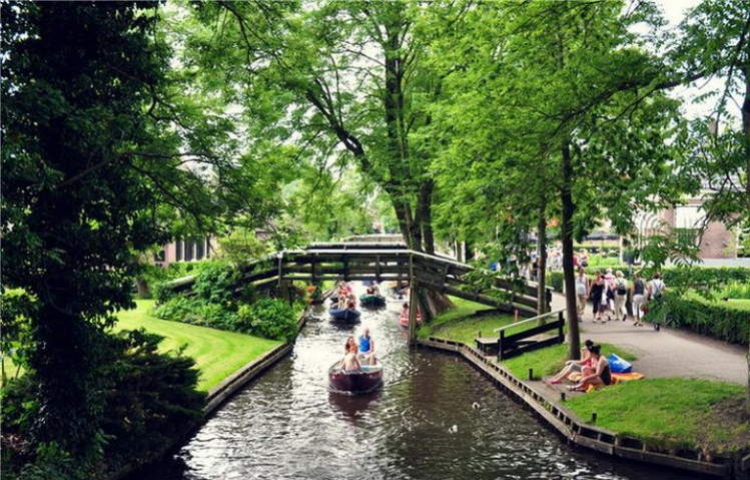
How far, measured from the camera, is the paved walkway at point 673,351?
1802 cm

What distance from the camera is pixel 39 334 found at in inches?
449

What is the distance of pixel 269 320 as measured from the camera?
95.1 feet

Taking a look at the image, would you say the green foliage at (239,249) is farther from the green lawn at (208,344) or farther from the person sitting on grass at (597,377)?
the person sitting on grass at (597,377)

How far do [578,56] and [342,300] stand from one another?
23.5 meters

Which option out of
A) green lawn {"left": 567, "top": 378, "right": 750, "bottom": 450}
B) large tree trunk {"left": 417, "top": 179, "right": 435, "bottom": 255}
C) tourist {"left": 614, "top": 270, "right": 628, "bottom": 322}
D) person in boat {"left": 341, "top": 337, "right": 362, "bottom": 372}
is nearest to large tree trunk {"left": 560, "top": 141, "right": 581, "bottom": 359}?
green lawn {"left": 567, "top": 378, "right": 750, "bottom": 450}

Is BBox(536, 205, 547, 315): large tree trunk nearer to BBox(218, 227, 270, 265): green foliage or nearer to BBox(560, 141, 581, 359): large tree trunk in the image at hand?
BBox(560, 141, 581, 359): large tree trunk

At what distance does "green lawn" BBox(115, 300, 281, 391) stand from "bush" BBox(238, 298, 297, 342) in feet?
1.89

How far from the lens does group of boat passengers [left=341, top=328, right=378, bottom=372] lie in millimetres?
20844

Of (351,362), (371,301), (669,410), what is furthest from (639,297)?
(371,301)

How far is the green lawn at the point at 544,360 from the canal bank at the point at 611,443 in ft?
1.72

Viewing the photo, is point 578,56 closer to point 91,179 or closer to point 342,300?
point 91,179

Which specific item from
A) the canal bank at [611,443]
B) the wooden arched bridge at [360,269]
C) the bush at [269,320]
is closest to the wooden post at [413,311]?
Result: the wooden arched bridge at [360,269]

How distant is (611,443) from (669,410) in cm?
145

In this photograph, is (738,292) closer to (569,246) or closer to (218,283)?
(569,246)
